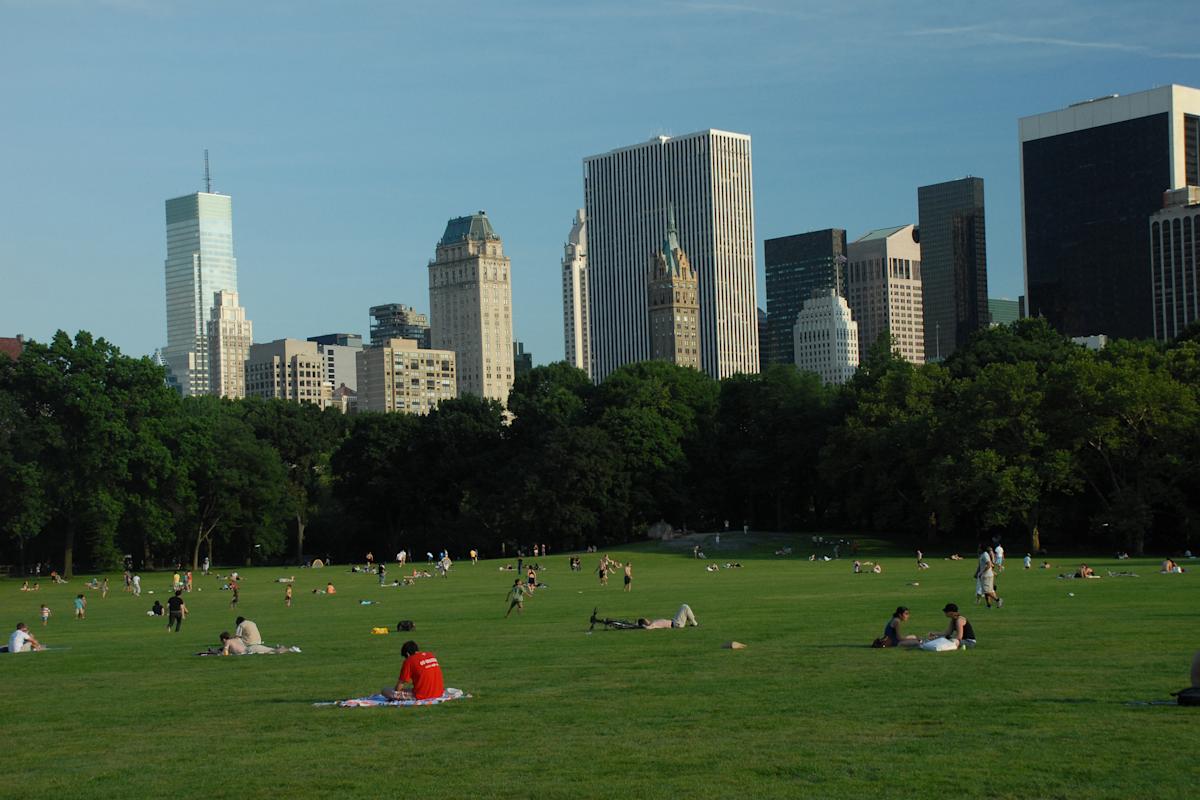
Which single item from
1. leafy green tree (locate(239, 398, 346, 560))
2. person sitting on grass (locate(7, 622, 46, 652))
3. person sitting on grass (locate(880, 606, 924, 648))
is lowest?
person sitting on grass (locate(7, 622, 46, 652))

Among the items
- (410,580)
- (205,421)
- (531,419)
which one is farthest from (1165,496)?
(205,421)

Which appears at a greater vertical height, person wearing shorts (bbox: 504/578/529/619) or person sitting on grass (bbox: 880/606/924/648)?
person sitting on grass (bbox: 880/606/924/648)

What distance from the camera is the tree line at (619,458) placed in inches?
2995

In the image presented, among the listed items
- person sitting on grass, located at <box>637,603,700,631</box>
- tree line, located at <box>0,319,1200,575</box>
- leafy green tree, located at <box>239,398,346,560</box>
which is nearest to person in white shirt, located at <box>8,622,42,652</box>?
person sitting on grass, located at <box>637,603,700,631</box>

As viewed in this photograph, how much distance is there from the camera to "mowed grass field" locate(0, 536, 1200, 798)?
14883mm

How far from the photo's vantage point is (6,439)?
81750 mm

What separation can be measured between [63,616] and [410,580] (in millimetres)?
20062

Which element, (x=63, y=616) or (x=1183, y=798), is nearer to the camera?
(x=1183, y=798)

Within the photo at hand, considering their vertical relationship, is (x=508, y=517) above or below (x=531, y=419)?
A: below

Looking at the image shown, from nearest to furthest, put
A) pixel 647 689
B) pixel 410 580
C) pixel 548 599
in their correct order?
pixel 647 689 → pixel 548 599 → pixel 410 580

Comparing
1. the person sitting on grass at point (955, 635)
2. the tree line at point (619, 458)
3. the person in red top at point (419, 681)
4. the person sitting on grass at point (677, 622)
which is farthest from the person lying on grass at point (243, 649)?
the tree line at point (619, 458)

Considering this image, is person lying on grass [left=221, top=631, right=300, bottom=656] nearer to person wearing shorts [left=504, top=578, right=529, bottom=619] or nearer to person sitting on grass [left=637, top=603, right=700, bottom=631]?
person sitting on grass [left=637, top=603, right=700, bottom=631]

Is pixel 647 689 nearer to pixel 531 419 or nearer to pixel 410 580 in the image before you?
pixel 410 580

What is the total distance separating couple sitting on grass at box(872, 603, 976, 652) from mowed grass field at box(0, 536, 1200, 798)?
37cm
